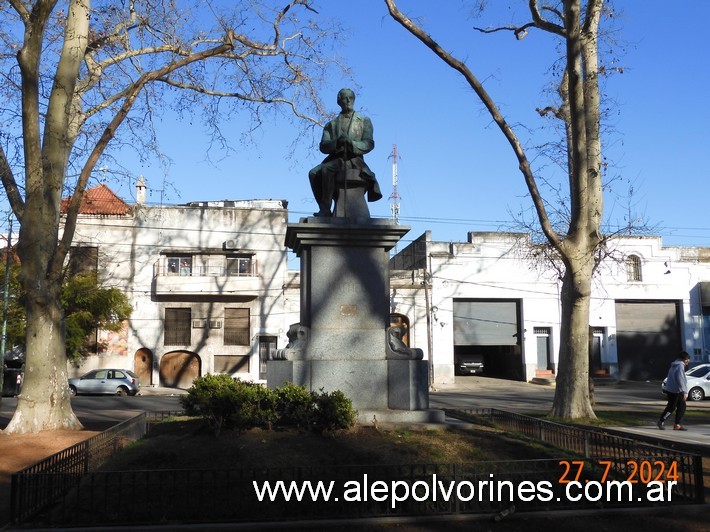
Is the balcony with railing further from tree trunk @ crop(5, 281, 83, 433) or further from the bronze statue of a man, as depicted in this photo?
the bronze statue of a man

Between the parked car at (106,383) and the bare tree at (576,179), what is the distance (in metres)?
22.3

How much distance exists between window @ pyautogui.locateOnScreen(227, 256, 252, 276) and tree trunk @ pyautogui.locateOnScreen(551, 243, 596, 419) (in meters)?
25.5

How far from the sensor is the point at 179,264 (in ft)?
128

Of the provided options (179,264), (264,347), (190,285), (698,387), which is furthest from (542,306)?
(179,264)

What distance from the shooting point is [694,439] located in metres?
12.6

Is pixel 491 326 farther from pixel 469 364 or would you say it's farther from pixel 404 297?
pixel 404 297

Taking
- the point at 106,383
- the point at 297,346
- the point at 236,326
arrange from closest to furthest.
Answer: the point at 297,346 → the point at 106,383 → the point at 236,326

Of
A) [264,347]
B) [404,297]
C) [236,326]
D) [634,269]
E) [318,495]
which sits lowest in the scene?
[318,495]

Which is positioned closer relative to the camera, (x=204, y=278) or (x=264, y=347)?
(x=204, y=278)

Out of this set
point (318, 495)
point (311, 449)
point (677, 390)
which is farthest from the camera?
point (677, 390)

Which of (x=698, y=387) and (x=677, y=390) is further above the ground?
(x=677, y=390)

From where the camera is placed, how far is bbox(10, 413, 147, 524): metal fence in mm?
6496

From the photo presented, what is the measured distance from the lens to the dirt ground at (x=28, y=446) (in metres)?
11.0

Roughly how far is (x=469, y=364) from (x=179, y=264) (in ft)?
59.1
